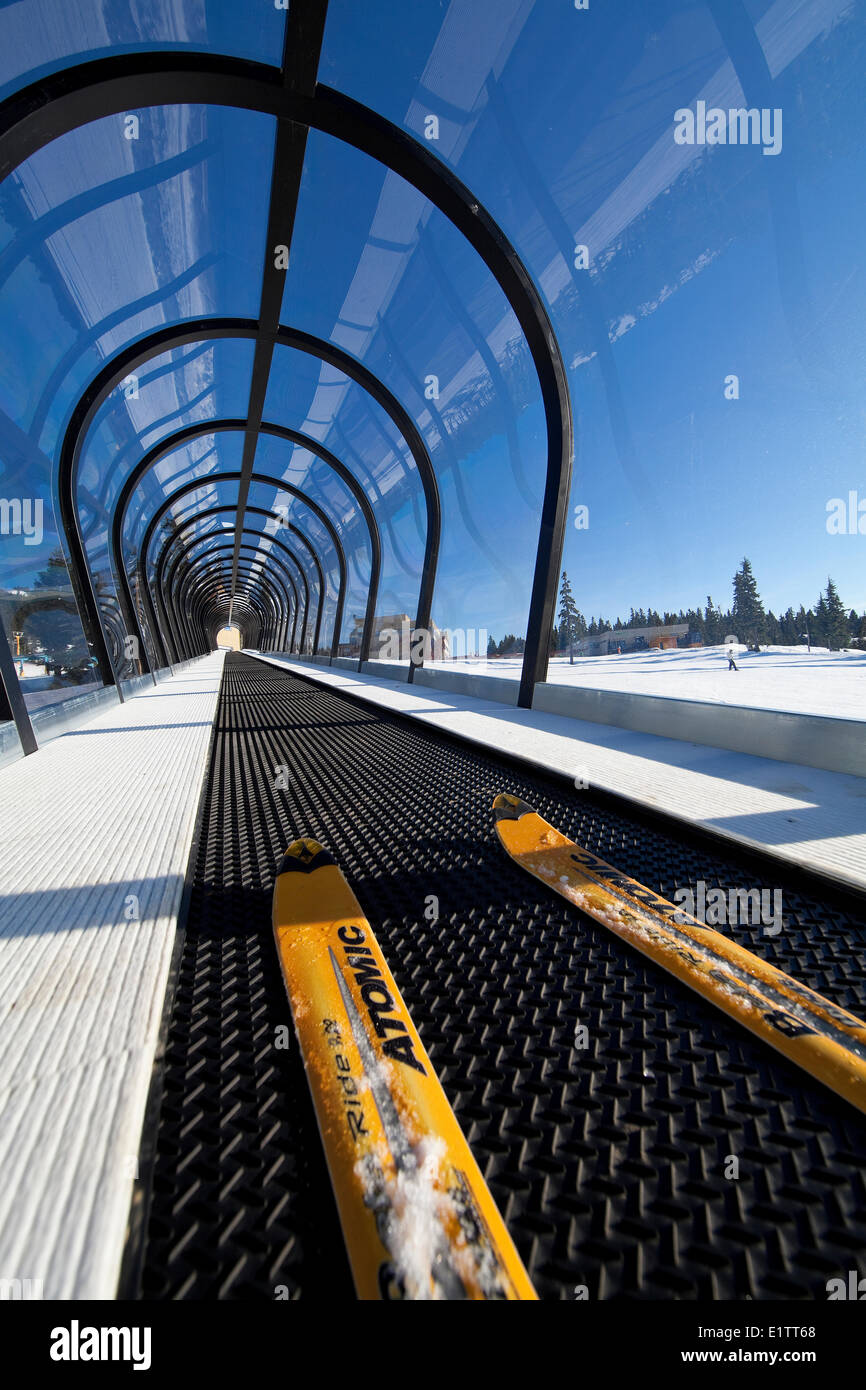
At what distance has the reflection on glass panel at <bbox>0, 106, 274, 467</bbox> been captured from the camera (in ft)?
17.1

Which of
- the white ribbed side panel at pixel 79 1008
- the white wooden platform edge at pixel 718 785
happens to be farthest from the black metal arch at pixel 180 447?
the white ribbed side panel at pixel 79 1008

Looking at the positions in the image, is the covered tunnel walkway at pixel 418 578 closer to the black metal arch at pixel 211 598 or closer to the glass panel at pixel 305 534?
the glass panel at pixel 305 534

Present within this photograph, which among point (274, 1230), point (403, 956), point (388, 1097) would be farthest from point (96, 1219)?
point (403, 956)

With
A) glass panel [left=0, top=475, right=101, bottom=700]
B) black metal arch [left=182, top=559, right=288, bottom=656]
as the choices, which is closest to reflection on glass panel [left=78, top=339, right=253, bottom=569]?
glass panel [left=0, top=475, right=101, bottom=700]

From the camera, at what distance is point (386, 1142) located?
100 cm

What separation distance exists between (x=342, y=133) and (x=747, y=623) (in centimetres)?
580

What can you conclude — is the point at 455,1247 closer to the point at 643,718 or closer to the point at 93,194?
the point at 643,718

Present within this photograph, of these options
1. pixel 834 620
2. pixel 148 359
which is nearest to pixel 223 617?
pixel 148 359

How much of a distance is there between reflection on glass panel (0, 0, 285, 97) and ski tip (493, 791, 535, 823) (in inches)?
231

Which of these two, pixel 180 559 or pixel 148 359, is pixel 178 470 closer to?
pixel 148 359

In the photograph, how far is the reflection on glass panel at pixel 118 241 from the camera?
5215 mm

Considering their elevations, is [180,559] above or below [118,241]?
below

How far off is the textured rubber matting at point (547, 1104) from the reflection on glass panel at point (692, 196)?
2542mm
